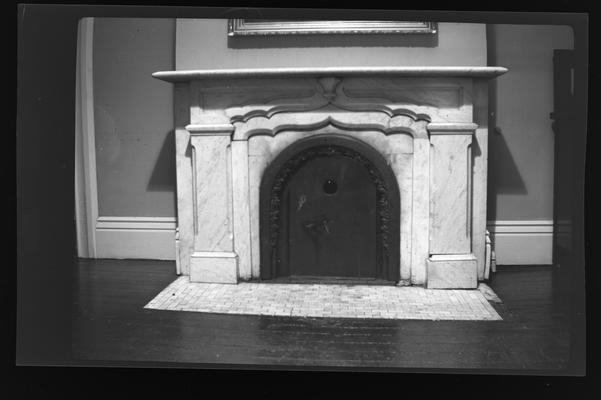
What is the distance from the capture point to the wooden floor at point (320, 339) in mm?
3637

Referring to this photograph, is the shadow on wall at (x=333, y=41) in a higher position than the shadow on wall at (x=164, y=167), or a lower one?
higher

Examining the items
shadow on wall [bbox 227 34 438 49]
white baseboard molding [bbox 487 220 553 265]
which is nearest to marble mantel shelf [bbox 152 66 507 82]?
shadow on wall [bbox 227 34 438 49]

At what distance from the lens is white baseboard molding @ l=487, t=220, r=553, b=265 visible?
16.0 feet

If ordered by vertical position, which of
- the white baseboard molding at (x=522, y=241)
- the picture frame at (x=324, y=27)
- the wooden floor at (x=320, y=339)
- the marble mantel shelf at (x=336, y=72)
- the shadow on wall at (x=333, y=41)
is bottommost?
the wooden floor at (x=320, y=339)

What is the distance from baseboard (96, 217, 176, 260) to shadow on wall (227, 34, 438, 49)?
5.89 ft

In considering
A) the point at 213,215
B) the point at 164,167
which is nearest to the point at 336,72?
the point at 213,215

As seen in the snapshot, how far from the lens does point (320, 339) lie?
12.7ft

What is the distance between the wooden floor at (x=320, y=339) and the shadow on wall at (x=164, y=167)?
1.12 meters

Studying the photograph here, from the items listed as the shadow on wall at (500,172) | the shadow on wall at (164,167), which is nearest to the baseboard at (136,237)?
the shadow on wall at (164,167)

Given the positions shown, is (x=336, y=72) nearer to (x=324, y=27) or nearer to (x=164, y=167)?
(x=324, y=27)

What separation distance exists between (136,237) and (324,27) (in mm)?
2560

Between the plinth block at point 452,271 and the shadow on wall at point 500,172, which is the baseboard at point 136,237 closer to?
the plinth block at point 452,271

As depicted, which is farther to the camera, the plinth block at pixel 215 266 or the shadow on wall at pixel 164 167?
the shadow on wall at pixel 164 167

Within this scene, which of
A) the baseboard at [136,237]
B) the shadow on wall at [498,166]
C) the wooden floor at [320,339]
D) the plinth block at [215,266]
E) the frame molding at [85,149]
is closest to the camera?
the wooden floor at [320,339]
